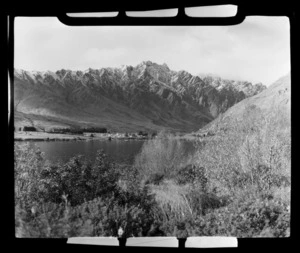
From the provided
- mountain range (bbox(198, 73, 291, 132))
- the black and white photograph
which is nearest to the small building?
the black and white photograph

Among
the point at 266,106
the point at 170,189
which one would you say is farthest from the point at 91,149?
the point at 266,106

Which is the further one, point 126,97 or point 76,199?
point 126,97

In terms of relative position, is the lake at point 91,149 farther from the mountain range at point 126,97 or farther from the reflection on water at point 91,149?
the mountain range at point 126,97

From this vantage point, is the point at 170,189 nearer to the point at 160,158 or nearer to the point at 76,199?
the point at 160,158

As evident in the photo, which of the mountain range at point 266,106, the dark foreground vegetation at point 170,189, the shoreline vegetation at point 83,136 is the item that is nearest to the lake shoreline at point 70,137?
the shoreline vegetation at point 83,136
